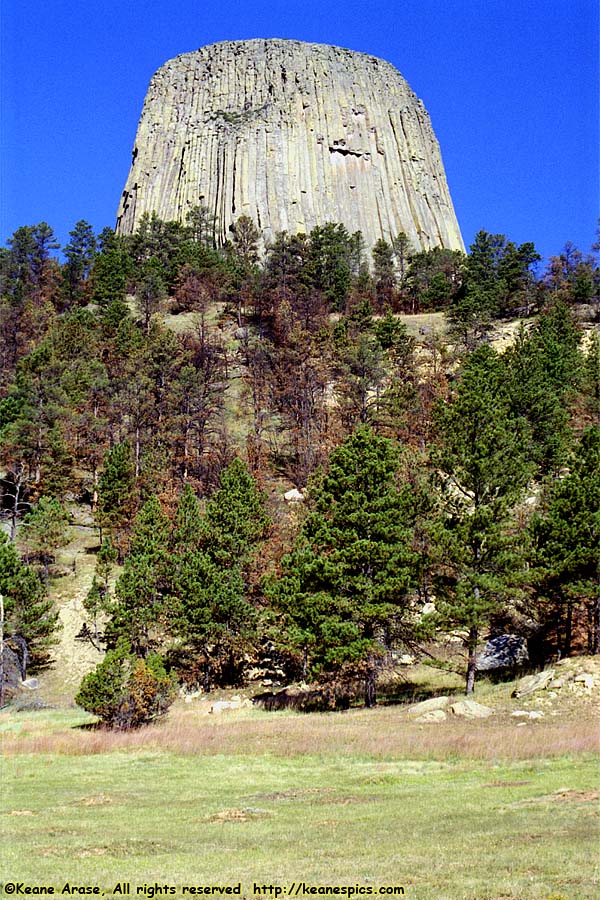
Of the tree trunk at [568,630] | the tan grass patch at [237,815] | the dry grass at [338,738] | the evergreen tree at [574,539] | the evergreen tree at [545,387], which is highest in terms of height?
the evergreen tree at [545,387]

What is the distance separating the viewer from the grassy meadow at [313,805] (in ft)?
42.0

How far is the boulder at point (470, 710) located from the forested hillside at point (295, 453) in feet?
12.9

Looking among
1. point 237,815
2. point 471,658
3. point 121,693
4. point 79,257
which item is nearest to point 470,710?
point 471,658

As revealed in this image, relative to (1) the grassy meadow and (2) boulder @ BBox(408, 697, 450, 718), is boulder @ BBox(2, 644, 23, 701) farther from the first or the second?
(2) boulder @ BBox(408, 697, 450, 718)

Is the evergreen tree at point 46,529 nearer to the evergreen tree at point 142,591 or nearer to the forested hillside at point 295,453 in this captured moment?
the forested hillside at point 295,453

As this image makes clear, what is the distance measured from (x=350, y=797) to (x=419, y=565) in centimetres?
1688

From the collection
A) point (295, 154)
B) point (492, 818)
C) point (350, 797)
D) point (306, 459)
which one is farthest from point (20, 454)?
point (295, 154)

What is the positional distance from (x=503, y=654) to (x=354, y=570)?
9221 mm

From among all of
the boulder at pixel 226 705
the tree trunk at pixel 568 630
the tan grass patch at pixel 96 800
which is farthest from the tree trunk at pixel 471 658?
the tan grass patch at pixel 96 800

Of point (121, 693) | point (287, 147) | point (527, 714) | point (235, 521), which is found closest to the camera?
point (527, 714)

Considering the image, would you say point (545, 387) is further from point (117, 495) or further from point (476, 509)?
point (117, 495)

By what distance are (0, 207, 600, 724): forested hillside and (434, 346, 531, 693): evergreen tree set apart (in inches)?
4.5

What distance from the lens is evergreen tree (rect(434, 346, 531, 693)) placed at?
33281 millimetres

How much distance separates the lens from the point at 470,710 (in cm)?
2897
